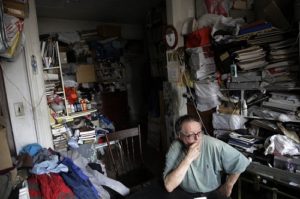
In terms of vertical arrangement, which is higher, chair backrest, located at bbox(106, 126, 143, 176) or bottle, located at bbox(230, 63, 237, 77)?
bottle, located at bbox(230, 63, 237, 77)

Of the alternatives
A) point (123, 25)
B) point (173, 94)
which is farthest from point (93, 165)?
point (123, 25)

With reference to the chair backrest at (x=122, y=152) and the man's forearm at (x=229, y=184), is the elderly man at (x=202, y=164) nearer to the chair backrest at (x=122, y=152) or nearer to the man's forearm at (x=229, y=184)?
the man's forearm at (x=229, y=184)

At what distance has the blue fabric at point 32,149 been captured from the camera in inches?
86.1

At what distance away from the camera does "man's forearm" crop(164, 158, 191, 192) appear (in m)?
1.27

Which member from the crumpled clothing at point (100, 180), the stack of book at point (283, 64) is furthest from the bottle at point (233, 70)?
the crumpled clothing at point (100, 180)

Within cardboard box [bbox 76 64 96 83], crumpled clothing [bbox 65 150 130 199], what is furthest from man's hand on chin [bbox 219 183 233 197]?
cardboard box [bbox 76 64 96 83]

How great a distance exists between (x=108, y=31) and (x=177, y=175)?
13.5 feet

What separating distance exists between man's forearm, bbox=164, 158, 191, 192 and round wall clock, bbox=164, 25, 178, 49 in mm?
1838

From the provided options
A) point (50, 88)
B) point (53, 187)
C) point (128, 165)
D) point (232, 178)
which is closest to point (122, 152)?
point (128, 165)

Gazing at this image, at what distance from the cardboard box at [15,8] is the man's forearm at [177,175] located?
1917 millimetres

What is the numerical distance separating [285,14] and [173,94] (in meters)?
1.49

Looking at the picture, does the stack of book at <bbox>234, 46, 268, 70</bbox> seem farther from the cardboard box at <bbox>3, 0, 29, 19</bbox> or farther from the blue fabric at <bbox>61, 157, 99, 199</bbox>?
the cardboard box at <bbox>3, 0, 29, 19</bbox>

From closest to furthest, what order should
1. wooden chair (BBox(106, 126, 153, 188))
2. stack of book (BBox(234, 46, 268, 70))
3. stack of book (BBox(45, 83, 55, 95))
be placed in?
stack of book (BBox(234, 46, 268, 70))
wooden chair (BBox(106, 126, 153, 188))
stack of book (BBox(45, 83, 55, 95))

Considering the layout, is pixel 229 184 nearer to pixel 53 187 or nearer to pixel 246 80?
pixel 246 80
